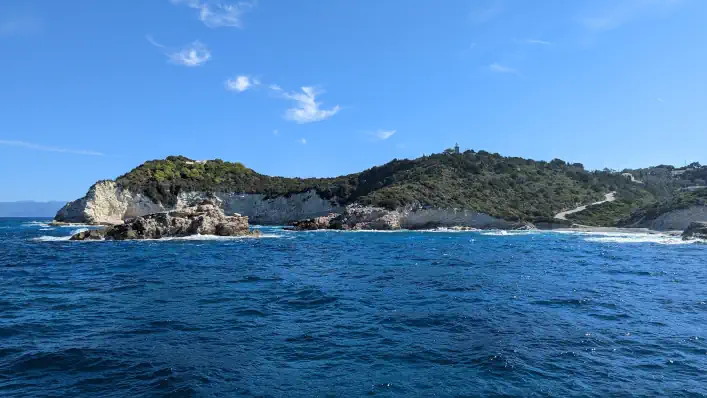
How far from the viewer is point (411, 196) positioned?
77062 millimetres

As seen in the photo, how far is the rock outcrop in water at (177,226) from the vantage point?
47525mm

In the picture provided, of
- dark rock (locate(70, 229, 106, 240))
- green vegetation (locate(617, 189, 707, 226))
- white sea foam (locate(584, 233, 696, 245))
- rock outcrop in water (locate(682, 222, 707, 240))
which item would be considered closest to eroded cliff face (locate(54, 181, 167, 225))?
dark rock (locate(70, 229, 106, 240))

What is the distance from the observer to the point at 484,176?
98750 mm

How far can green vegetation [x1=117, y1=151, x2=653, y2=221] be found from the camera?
80.9 meters

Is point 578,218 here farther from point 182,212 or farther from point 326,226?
point 182,212

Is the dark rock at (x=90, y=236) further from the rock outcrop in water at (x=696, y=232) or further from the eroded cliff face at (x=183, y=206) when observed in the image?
the rock outcrop in water at (x=696, y=232)

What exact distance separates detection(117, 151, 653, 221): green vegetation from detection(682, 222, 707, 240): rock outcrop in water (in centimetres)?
2772

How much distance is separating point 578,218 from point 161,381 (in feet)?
271

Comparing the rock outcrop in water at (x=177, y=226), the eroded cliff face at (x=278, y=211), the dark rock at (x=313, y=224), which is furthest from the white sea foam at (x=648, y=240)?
the rock outcrop in water at (x=177, y=226)

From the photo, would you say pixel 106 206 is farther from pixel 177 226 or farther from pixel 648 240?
pixel 648 240

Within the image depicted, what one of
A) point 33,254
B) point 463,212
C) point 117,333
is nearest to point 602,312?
point 117,333

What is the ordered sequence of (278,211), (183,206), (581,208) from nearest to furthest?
(183,206) → (581,208) → (278,211)

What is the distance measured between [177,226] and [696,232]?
5461 cm

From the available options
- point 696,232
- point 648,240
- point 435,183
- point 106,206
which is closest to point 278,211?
point 106,206
